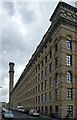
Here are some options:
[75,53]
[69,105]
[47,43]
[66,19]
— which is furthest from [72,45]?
[69,105]

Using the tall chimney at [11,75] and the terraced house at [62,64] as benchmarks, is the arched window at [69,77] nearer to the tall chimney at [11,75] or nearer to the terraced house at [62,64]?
the terraced house at [62,64]

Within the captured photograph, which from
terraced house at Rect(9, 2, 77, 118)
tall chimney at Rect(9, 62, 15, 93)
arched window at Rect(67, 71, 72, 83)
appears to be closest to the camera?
terraced house at Rect(9, 2, 77, 118)

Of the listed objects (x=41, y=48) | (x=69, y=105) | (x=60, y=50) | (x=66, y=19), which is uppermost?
(x=66, y=19)

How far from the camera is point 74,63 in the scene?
36500 mm

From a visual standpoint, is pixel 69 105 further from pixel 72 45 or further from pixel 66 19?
pixel 66 19

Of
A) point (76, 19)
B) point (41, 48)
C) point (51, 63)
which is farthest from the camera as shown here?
point (41, 48)

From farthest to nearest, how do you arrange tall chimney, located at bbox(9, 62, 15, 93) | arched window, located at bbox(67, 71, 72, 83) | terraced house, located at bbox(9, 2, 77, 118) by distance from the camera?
tall chimney, located at bbox(9, 62, 15, 93) → arched window, located at bbox(67, 71, 72, 83) → terraced house, located at bbox(9, 2, 77, 118)

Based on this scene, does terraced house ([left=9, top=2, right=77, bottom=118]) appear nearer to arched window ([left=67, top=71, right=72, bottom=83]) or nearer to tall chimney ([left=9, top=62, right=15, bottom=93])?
arched window ([left=67, top=71, right=72, bottom=83])

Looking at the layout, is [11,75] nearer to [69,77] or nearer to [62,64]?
[69,77]

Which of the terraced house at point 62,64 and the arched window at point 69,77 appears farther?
the arched window at point 69,77

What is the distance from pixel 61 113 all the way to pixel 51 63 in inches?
521

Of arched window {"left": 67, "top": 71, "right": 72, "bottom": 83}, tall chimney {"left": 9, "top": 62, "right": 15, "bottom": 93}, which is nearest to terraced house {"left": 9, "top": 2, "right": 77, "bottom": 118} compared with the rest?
arched window {"left": 67, "top": 71, "right": 72, "bottom": 83}

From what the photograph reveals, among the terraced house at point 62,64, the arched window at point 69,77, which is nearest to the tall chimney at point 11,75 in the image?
the terraced house at point 62,64

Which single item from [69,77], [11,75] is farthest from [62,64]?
[11,75]
